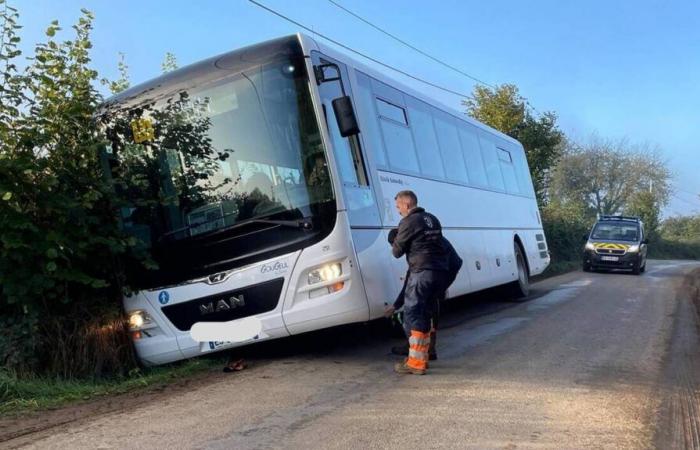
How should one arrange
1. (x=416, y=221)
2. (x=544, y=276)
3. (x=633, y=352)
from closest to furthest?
(x=416, y=221)
(x=633, y=352)
(x=544, y=276)

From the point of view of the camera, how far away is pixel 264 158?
6031mm

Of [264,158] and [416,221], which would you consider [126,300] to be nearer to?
[264,158]

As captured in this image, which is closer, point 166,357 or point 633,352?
point 166,357

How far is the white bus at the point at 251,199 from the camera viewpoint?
5969 mm

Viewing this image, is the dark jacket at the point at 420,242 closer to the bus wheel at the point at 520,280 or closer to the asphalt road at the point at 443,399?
the asphalt road at the point at 443,399

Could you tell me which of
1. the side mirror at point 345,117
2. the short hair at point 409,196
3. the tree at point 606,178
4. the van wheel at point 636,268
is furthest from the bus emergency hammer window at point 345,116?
the tree at point 606,178

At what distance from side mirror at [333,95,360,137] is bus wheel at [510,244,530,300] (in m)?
7.35

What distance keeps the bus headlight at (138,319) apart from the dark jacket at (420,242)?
2.64 metres

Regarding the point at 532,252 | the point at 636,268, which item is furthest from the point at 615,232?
the point at 532,252

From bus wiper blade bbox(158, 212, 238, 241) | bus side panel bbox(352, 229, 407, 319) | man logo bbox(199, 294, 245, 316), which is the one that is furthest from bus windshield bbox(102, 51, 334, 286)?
bus side panel bbox(352, 229, 407, 319)

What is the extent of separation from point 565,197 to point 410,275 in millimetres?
56402

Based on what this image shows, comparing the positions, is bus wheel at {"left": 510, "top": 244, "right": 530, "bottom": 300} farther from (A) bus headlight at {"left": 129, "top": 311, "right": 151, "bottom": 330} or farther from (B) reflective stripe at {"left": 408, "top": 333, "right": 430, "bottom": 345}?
(A) bus headlight at {"left": 129, "top": 311, "right": 151, "bottom": 330}

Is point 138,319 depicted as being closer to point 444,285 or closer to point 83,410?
point 83,410

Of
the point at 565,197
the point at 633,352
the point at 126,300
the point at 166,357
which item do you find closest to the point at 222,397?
the point at 166,357
